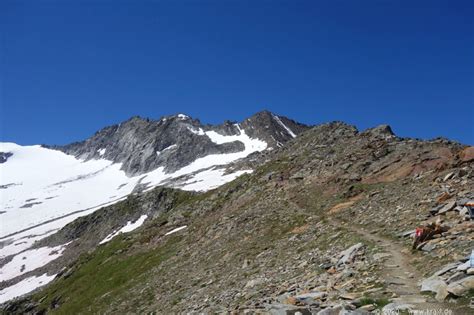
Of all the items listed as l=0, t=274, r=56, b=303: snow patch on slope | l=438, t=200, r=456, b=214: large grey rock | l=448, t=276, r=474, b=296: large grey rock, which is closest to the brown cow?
l=438, t=200, r=456, b=214: large grey rock

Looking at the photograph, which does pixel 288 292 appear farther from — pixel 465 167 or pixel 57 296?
pixel 57 296

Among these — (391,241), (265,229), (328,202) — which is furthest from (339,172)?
(391,241)

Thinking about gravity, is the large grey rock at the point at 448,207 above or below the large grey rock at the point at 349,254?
above

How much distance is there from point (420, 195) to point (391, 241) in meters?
9.63

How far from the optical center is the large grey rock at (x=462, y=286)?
1506 centimetres

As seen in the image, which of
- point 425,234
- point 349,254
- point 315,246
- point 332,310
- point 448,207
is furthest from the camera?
point 315,246

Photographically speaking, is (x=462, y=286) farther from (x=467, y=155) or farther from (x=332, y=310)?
(x=467, y=155)

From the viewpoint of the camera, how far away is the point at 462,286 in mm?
15250

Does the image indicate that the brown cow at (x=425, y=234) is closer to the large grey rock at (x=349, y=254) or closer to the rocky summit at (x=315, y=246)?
the rocky summit at (x=315, y=246)

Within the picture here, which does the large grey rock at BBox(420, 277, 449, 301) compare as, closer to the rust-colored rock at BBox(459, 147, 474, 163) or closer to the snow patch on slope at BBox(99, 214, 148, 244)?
the rust-colored rock at BBox(459, 147, 474, 163)

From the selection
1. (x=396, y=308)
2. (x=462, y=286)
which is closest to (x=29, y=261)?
(x=396, y=308)

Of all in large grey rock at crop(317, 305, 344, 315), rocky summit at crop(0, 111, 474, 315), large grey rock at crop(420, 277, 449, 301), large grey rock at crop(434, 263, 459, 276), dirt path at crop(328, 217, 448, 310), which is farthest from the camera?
rocky summit at crop(0, 111, 474, 315)

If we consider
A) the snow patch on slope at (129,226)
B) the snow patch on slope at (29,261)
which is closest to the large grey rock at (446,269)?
the snow patch on slope at (129,226)

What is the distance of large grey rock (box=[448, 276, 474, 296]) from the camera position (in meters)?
15.1
